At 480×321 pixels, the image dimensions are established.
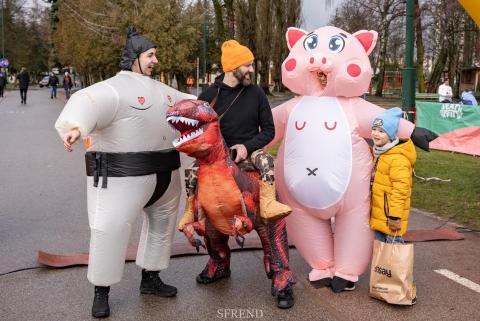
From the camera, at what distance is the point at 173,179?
4.00 m

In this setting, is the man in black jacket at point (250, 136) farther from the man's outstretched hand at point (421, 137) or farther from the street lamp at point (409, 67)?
the street lamp at point (409, 67)

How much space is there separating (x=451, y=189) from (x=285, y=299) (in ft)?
16.2

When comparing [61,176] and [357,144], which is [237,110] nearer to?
[357,144]

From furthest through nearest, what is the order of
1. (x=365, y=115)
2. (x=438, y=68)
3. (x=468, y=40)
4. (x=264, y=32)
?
(x=438, y=68)
(x=468, y=40)
(x=264, y=32)
(x=365, y=115)

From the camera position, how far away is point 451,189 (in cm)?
793

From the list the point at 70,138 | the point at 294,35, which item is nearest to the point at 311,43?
the point at 294,35

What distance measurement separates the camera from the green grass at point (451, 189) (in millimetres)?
6621

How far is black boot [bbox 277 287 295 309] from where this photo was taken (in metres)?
3.86

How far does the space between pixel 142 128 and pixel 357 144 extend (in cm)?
158

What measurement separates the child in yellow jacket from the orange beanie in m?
1.05

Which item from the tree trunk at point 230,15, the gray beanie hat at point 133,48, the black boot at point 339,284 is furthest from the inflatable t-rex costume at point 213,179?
the tree trunk at point 230,15

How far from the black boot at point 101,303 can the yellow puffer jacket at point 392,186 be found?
Answer: 6.53 feet

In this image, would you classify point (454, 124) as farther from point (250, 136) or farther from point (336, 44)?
point (250, 136)

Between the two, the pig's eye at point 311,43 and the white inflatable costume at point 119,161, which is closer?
the white inflatable costume at point 119,161
